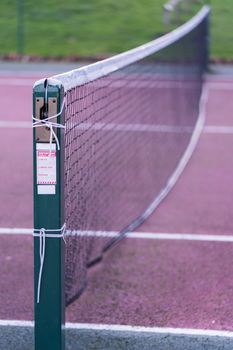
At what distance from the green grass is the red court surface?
1232cm

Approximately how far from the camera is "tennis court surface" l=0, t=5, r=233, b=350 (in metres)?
5.56

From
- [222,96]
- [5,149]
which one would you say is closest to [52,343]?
[5,149]

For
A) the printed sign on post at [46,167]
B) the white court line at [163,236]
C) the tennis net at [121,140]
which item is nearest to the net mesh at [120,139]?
the tennis net at [121,140]

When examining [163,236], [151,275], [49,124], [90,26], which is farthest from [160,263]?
[90,26]

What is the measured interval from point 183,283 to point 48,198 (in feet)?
7.70

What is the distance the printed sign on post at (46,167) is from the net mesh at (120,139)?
418 millimetres

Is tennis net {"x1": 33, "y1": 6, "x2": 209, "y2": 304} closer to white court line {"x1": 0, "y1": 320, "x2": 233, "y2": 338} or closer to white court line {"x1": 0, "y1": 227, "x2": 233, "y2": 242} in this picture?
white court line {"x1": 0, "y1": 227, "x2": 233, "y2": 242}

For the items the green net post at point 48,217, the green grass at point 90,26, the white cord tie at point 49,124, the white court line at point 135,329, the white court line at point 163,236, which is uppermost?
the white cord tie at point 49,124

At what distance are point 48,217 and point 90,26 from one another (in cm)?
2070

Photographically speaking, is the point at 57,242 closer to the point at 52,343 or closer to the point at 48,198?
the point at 48,198

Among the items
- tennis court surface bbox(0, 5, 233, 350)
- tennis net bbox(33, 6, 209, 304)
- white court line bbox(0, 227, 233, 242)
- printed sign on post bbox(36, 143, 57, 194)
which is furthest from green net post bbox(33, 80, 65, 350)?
white court line bbox(0, 227, 233, 242)

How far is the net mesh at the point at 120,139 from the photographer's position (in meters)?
6.02

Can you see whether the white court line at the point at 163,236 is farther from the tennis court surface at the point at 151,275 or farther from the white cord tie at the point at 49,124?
the white cord tie at the point at 49,124

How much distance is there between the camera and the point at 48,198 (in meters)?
4.59
